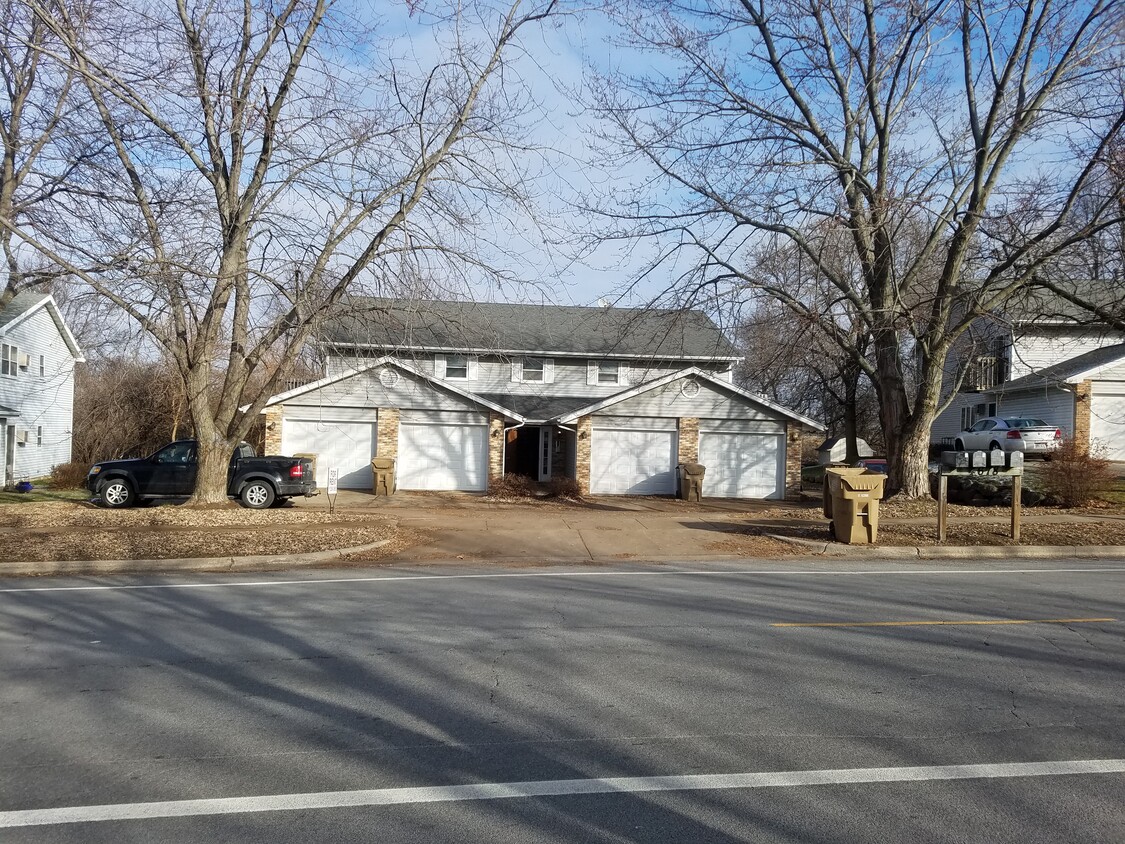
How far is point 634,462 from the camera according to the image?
26109 mm

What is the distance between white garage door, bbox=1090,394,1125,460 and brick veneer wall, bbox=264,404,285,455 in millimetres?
27137

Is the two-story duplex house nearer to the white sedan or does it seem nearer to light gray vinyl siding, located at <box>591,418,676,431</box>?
light gray vinyl siding, located at <box>591,418,676,431</box>

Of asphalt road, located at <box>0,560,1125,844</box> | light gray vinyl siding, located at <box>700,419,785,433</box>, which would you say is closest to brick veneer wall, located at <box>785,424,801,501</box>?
light gray vinyl siding, located at <box>700,419,785,433</box>

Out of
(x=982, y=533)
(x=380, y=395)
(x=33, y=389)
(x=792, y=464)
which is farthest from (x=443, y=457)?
(x=33, y=389)

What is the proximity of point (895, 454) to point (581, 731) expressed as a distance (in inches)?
674

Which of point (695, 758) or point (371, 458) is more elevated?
point (371, 458)

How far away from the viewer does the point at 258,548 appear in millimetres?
13891

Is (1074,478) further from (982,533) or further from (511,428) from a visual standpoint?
(511,428)

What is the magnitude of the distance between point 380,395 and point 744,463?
35.4 ft

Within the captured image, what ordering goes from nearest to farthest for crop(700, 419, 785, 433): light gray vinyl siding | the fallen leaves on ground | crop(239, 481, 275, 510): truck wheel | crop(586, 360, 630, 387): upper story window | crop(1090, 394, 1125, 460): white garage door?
the fallen leaves on ground → crop(239, 481, 275, 510): truck wheel → crop(700, 419, 785, 433): light gray vinyl siding → crop(586, 360, 630, 387): upper story window → crop(1090, 394, 1125, 460): white garage door

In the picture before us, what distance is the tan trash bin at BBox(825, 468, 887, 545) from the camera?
14953 millimetres

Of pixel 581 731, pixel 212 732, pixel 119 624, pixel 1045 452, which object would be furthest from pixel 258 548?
pixel 1045 452

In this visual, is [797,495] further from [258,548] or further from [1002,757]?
[1002,757]

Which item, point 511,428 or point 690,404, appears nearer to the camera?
point 511,428
